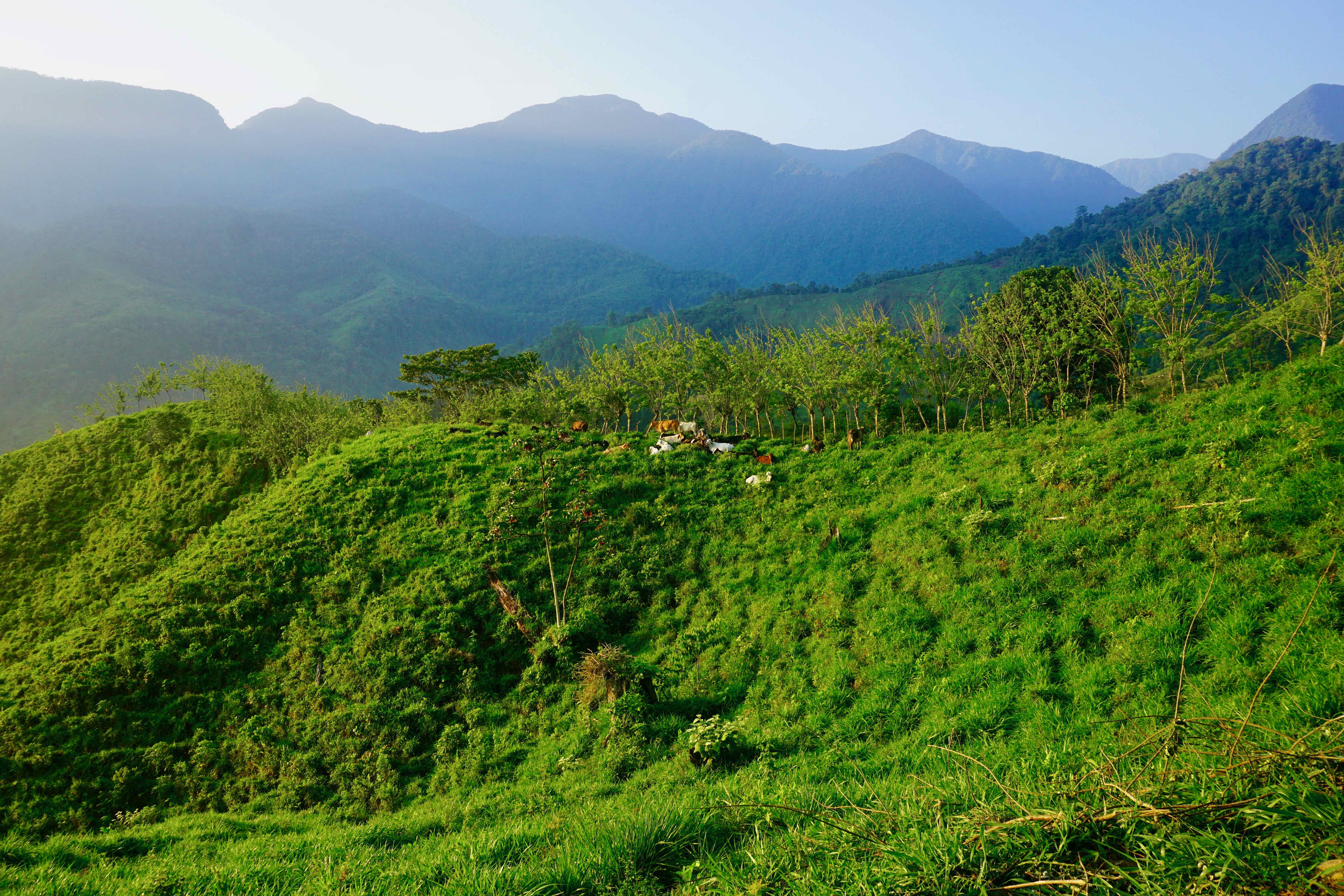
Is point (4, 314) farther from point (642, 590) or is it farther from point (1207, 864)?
point (1207, 864)

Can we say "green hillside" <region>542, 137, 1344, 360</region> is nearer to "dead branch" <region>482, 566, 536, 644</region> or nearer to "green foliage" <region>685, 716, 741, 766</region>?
"dead branch" <region>482, 566, 536, 644</region>

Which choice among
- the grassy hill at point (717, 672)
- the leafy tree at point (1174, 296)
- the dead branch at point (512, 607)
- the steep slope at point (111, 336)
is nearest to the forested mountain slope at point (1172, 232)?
the steep slope at point (111, 336)

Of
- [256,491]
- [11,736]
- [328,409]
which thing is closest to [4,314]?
[328,409]

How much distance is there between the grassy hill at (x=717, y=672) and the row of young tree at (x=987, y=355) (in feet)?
18.0

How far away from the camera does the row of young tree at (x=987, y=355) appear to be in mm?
21406

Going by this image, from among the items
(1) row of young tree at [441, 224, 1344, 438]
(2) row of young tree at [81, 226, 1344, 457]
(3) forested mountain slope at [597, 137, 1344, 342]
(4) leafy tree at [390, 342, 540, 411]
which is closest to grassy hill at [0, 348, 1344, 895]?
(2) row of young tree at [81, 226, 1344, 457]

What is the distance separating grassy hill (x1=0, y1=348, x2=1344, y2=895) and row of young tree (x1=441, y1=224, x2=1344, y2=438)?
18.0 ft

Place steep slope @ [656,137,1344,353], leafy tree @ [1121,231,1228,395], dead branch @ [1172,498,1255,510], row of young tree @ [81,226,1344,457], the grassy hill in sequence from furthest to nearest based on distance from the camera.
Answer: steep slope @ [656,137,1344,353]
row of young tree @ [81,226,1344,457]
leafy tree @ [1121,231,1228,395]
dead branch @ [1172,498,1255,510]
the grassy hill

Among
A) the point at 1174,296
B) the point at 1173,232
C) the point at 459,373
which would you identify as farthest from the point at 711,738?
the point at 1173,232

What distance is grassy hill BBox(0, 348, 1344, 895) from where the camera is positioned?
11.8ft

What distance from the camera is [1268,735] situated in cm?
377

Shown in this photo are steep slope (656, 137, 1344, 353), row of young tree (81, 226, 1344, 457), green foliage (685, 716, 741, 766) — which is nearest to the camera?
green foliage (685, 716, 741, 766)

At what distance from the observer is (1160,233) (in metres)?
130

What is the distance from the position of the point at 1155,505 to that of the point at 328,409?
140 feet
